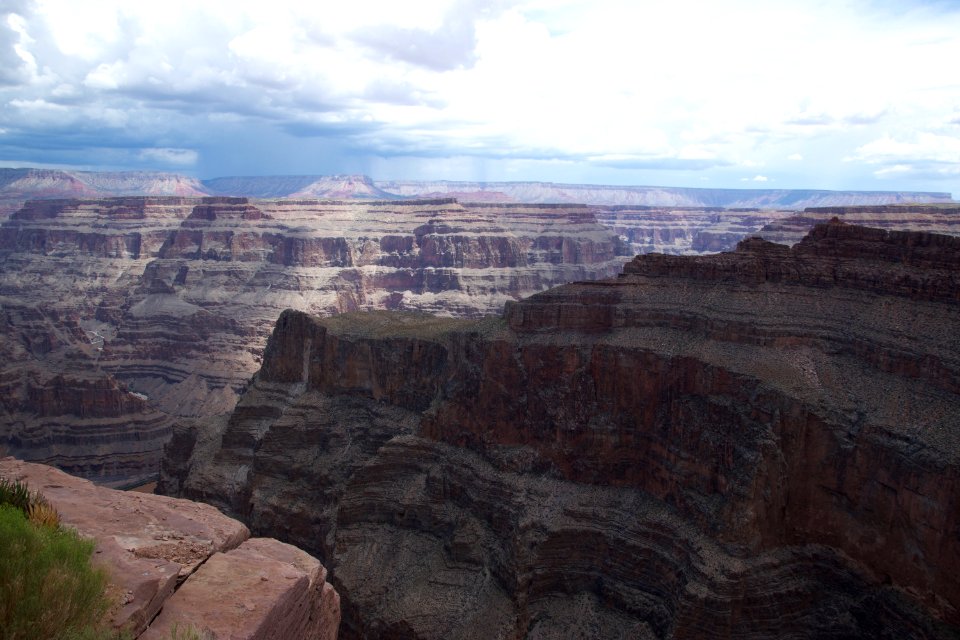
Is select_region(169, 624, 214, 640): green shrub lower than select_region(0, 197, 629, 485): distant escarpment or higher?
higher

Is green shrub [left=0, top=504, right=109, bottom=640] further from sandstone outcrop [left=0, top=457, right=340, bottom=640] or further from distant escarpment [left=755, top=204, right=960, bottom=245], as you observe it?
distant escarpment [left=755, top=204, right=960, bottom=245]

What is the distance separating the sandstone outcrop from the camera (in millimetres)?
13617

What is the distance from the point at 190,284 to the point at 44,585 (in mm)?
114104

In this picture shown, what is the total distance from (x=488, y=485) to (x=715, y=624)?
1304 cm

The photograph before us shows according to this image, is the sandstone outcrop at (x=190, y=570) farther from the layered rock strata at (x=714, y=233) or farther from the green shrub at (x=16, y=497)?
the layered rock strata at (x=714, y=233)

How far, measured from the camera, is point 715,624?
27844mm

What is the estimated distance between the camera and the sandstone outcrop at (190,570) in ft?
44.7

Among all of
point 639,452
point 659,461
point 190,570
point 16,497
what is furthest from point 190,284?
point 190,570

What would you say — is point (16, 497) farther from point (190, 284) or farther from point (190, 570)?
point (190, 284)

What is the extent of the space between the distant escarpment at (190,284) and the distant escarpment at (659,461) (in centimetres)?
3067

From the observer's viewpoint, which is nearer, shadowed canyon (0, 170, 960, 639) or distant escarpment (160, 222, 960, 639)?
distant escarpment (160, 222, 960, 639)

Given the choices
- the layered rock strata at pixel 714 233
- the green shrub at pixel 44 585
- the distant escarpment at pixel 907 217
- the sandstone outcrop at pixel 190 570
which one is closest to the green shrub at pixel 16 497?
the sandstone outcrop at pixel 190 570

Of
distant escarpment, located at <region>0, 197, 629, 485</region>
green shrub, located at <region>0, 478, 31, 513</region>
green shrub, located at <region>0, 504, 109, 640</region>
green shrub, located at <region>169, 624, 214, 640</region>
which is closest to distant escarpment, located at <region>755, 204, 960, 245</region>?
distant escarpment, located at <region>0, 197, 629, 485</region>

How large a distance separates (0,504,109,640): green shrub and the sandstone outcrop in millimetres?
733
